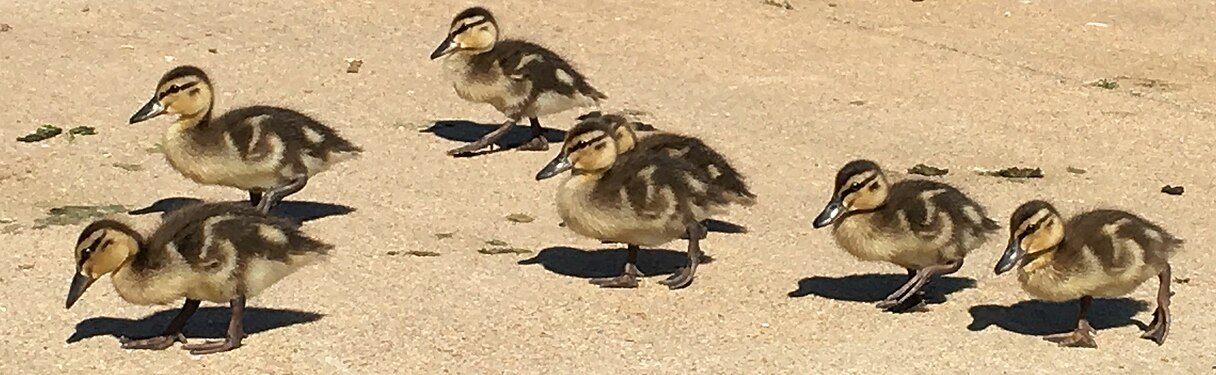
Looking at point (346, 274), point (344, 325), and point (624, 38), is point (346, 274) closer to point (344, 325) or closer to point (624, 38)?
point (344, 325)

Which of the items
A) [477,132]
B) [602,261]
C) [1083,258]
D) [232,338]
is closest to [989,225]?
[1083,258]

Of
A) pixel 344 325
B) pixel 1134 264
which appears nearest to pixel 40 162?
pixel 344 325

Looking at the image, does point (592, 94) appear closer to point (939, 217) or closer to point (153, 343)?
point (939, 217)

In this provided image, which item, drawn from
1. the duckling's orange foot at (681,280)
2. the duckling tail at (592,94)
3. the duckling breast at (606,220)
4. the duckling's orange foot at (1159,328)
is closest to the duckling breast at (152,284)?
the duckling breast at (606,220)

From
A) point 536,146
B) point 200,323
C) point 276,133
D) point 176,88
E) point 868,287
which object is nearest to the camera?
point 200,323

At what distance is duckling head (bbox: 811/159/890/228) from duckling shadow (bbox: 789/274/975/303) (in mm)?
500

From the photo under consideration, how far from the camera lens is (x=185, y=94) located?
916 cm

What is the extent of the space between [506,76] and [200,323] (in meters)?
3.56

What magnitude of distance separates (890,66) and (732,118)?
6.14 feet

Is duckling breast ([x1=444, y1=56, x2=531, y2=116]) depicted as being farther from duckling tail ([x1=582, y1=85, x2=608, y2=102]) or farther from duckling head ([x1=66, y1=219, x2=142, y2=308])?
duckling head ([x1=66, y1=219, x2=142, y2=308])

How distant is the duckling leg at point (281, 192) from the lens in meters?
9.25

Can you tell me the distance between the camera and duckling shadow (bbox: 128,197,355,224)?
962cm

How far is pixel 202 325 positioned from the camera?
7836mm

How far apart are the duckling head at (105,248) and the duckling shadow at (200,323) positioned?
490mm
